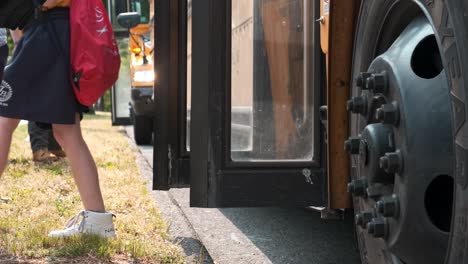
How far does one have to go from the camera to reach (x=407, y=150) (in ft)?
5.32

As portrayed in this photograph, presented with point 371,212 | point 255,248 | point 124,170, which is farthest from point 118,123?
point 371,212

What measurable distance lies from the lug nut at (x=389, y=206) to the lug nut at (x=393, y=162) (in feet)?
0.21

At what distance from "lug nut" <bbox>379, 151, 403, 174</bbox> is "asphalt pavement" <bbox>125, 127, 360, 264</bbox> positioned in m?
1.72

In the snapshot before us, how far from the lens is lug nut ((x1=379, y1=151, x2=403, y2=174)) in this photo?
5.40ft

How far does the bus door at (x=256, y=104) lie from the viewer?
264cm

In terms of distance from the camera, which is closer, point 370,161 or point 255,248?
point 370,161

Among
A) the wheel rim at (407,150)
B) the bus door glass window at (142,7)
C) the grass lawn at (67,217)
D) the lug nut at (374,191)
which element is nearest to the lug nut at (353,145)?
the wheel rim at (407,150)

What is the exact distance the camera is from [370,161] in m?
1.78

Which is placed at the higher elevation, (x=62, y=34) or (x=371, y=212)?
(x=62, y=34)

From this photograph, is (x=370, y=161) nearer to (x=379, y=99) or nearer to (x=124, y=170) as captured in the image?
(x=379, y=99)

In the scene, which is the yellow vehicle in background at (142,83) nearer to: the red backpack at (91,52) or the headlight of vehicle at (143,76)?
the headlight of vehicle at (143,76)

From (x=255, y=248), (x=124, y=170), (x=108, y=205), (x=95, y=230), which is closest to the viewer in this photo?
(x=95, y=230)

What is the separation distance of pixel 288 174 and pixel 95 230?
1.03 metres

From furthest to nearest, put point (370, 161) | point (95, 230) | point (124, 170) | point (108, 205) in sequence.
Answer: point (124, 170) → point (108, 205) → point (95, 230) → point (370, 161)
